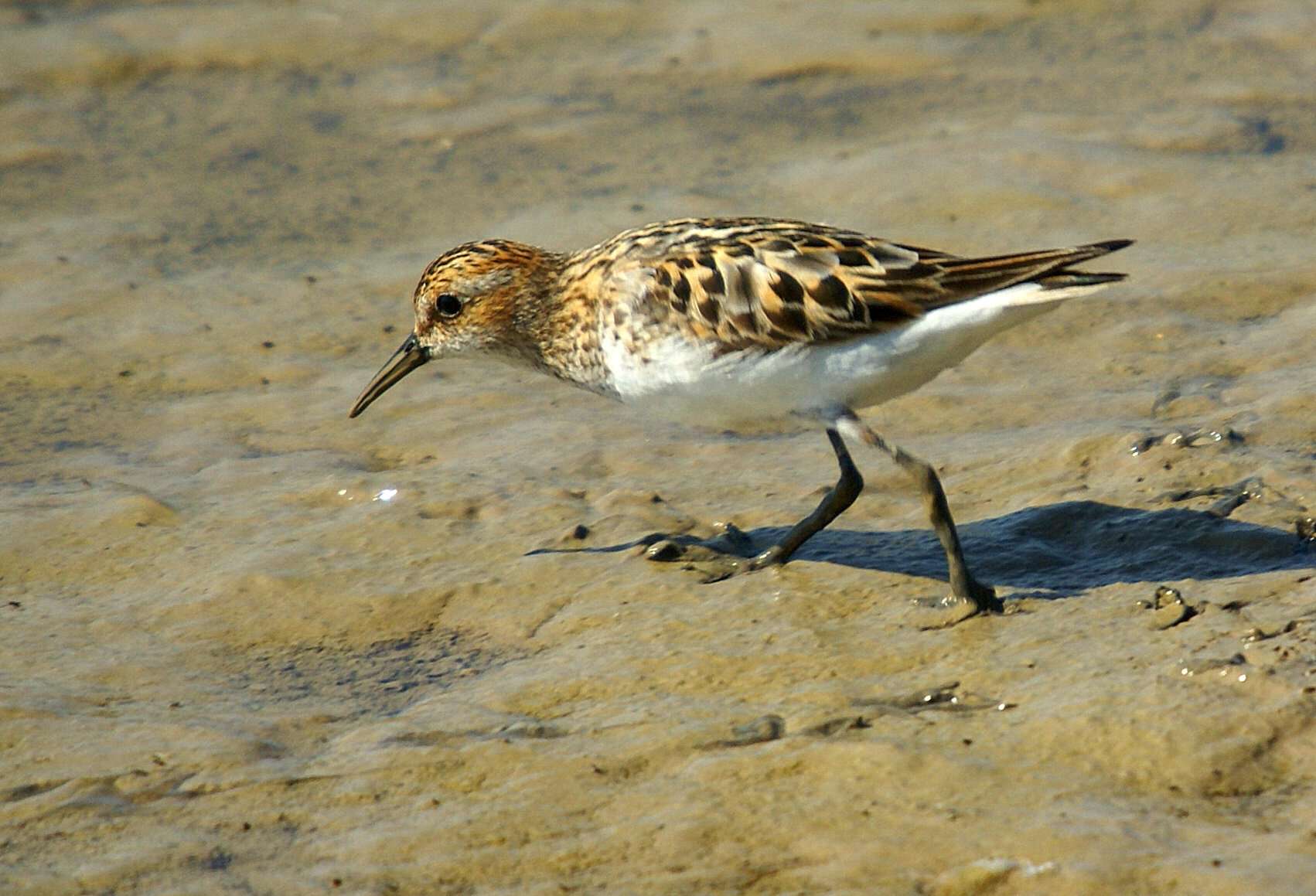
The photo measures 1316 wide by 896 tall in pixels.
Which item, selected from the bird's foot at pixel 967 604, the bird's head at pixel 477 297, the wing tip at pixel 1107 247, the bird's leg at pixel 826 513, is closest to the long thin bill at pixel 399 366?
the bird's head at pixel 477 297

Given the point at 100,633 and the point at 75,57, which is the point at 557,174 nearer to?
the point at 75,57

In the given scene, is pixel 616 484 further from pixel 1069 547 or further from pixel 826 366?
pixel 1069 547

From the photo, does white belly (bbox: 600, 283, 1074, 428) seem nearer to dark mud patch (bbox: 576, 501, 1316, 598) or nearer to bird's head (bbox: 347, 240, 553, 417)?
dark mud patch (bbox: 576, 501, 1316, 598)

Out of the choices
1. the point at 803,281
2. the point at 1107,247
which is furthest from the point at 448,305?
the point at 1107,247

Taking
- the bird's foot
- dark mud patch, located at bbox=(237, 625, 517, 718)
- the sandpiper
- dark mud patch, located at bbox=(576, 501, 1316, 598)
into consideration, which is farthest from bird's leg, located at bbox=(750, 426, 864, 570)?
dark mud patch, located at bbox=(237, 625, 517, 718)

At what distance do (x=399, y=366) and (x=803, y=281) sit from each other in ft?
7.15

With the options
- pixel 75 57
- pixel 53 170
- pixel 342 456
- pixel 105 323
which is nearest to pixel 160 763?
pixel 342 456

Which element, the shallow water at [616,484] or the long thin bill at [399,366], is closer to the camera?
the shallow water at [616,484]

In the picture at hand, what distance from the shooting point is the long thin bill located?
24.8 feet

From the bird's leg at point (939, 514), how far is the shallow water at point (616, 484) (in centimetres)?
14

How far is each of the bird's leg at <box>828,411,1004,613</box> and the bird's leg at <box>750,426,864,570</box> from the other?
1.30 feet

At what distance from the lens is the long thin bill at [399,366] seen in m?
7.55

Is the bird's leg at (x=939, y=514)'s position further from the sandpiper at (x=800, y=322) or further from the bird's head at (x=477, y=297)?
the bird's head at (x=477, y=297)

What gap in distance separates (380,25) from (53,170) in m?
3.11
